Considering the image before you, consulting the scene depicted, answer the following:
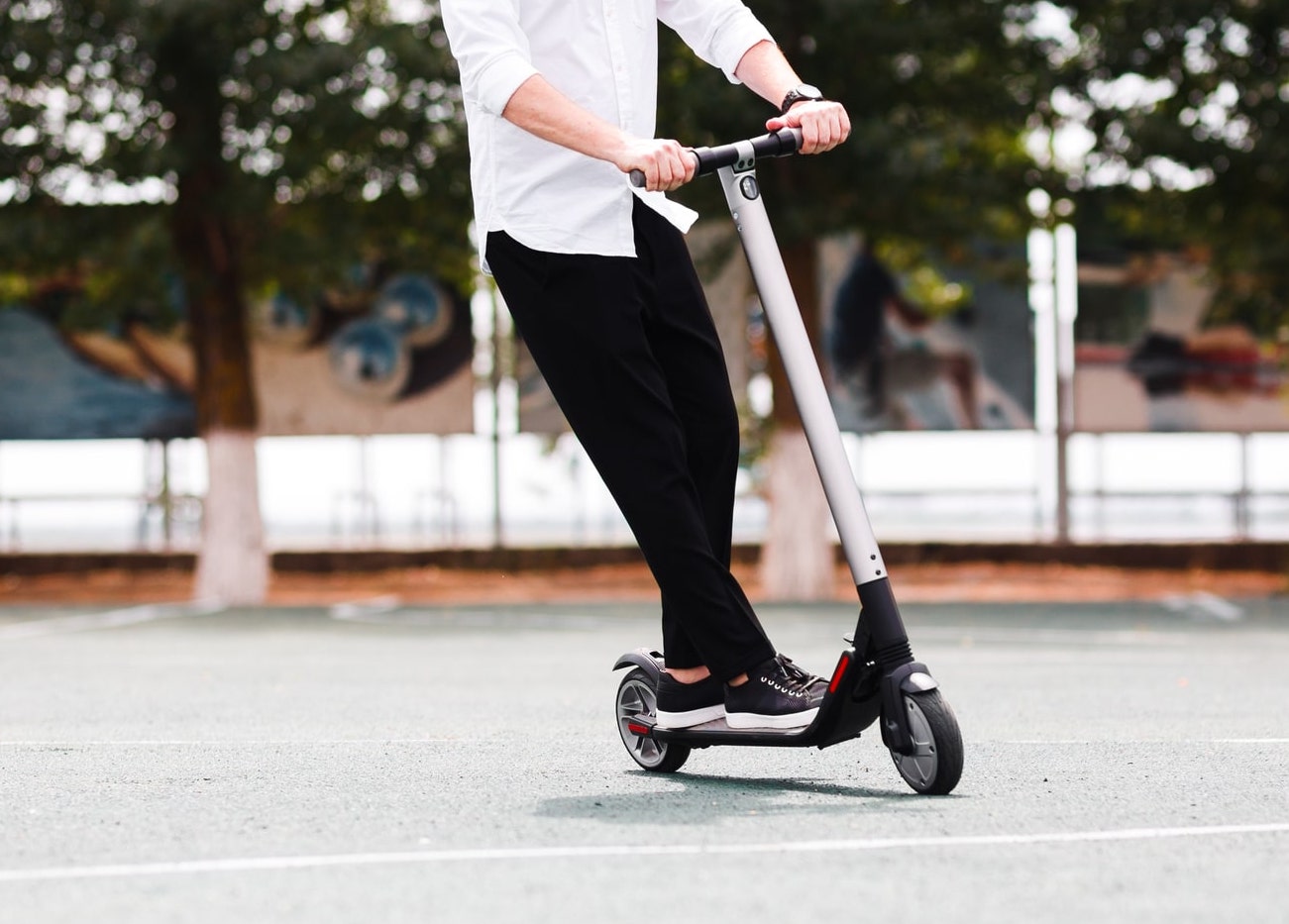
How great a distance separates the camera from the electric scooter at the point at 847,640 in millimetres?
3703

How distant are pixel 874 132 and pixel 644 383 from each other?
12.4 metres

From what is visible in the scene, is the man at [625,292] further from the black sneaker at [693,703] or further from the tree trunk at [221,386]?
the tree trunk at [221,386]

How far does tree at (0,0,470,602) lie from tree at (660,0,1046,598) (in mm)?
2791

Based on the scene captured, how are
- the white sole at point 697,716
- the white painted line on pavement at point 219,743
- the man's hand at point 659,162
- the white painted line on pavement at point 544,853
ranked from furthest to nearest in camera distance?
1. the white painted line on pavement at point 219,743
2. the white sole at point 697,716
3. the man's hand at point 659,162
4. the white painted line on pavement at point 544,853

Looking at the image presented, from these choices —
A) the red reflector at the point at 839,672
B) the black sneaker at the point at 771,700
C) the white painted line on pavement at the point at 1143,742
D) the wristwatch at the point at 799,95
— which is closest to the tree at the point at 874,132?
the white painted line on pavement at the point at 1143,742

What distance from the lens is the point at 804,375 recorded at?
3.98 metres

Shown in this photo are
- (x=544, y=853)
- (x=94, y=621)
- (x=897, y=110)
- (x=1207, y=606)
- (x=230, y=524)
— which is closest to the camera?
(x=544, y=853)

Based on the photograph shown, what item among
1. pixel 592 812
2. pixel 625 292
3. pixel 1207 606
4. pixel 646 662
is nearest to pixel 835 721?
pixel 592 812

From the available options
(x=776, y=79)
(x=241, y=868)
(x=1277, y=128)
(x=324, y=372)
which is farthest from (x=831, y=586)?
(x=241, y=868)

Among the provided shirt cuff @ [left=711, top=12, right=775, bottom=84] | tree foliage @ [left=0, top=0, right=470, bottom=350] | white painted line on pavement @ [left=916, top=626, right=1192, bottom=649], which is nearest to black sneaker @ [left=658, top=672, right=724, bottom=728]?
shirt cuff @ [left=711, top=12, right=775, bottom=84]

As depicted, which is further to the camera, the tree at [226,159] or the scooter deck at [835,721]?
the tree at [226,159]

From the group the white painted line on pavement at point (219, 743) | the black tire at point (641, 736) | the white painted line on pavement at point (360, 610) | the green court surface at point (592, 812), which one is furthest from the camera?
the white painted line on pavement at point (360, 610)

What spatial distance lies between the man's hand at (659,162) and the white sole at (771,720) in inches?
46.1

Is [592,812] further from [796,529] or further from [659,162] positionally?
[796,529]
